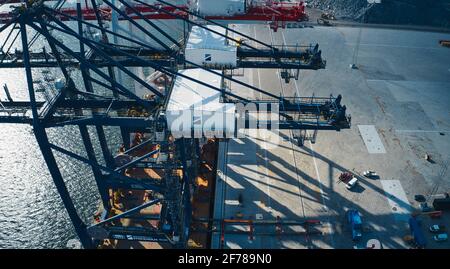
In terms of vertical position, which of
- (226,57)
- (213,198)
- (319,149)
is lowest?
(213,198)

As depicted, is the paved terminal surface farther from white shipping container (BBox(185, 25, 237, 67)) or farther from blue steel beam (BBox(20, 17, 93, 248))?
blue steel beam (BBox(20, 17, 93, 248))

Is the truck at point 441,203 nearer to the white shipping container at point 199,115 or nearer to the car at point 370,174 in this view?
the car at point 370,174

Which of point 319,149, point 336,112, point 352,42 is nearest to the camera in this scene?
point 336,112

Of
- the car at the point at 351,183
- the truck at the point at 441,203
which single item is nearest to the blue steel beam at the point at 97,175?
the car at the point at 351,183

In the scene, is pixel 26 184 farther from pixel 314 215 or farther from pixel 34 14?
pixel 314 215

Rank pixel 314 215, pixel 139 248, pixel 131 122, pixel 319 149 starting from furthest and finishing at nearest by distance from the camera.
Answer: pixel 319 149
pixel 314 215
pixel 139 248
pixel 131 122

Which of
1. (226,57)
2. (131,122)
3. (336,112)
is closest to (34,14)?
(131,122)

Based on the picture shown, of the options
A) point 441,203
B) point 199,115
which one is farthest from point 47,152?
point 441,203

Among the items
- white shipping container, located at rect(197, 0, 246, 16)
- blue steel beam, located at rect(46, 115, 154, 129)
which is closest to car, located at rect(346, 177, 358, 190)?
blue steel beam, located at rect(46, 115, 154, 129)
